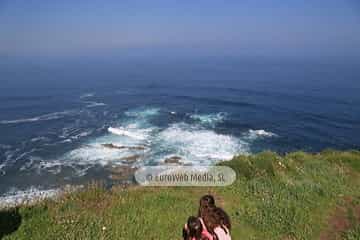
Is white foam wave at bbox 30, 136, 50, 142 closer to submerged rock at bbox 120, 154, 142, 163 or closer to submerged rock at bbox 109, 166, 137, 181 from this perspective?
submerged rock at bbox 120, 154, 142, 163

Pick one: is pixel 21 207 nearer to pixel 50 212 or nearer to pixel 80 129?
pixel 50 212

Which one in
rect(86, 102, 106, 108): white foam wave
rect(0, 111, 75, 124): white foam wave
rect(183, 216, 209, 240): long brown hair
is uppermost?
rect(183, 216, 209, 240): long brown hair

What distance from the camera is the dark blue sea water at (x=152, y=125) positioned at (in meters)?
25.7

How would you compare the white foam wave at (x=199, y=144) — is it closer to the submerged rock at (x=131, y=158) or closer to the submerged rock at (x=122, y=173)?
the submerged rock at (x=131, y=158)

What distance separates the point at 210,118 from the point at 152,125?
9.15 metres

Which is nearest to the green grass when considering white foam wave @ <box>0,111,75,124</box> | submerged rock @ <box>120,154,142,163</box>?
submerged rock @ <box>120,154,142,163</box>

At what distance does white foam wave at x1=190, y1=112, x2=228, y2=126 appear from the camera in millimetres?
39059

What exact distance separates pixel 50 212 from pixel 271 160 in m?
9.32

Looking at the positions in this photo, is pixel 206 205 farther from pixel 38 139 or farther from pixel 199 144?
pixel 38 139

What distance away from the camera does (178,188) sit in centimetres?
1040

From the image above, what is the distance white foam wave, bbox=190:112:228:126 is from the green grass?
1063 inches

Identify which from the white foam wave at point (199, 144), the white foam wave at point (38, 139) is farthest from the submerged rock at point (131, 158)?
the white foam wave at point (38, 139)

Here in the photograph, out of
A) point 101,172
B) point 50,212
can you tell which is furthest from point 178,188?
point 101,172

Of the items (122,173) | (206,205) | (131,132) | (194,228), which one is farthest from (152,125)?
(194,228)
